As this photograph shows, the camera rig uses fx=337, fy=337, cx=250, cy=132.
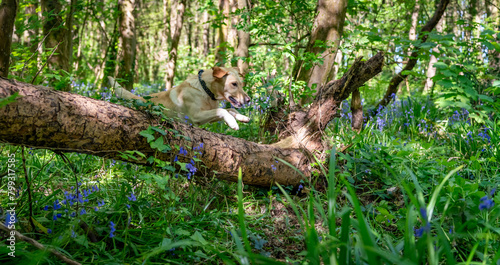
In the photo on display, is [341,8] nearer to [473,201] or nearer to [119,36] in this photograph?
[473,201]

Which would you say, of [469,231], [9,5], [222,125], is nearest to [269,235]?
[469,231]

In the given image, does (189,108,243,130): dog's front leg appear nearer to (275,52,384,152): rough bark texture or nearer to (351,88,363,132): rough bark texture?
(275,52,384,152): rough bark texture

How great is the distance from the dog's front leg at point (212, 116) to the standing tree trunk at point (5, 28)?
2537 mm

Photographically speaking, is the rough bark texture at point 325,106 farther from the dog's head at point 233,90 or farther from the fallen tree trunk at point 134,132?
the dog's head at point 233,90

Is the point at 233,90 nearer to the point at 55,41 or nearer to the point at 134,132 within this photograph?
the point at 134,132

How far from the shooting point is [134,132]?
2.40m

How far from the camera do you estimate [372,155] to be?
11.3 feet

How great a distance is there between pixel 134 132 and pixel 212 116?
8.18ft

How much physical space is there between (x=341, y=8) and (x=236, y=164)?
4.05m

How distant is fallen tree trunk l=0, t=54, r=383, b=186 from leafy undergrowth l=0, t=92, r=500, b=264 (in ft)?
0.44

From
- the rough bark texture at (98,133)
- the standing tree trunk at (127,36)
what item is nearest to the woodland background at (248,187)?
the rough bark texture at (98,133)

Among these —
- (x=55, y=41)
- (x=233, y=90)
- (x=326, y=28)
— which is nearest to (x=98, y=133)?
(x=233, y=90)

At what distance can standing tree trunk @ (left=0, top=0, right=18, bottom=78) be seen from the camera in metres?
2.70

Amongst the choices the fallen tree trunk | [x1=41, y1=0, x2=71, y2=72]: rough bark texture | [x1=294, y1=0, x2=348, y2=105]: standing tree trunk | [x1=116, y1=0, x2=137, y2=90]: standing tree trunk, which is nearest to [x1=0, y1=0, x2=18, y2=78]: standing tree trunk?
the fallen tree trunk
